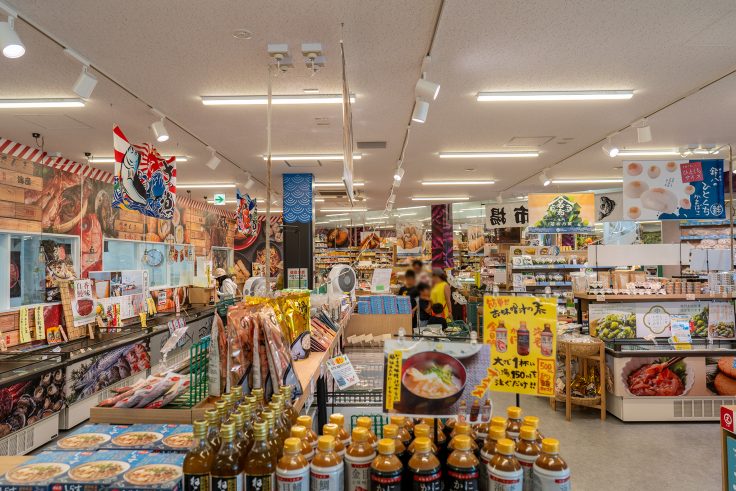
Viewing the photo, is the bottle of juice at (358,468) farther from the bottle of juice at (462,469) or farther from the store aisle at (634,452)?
the store aisle at (634,452)

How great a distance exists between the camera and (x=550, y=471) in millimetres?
1343

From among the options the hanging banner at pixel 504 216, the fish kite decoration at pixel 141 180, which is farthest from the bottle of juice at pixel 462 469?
the hanging banner at pixel 504 216

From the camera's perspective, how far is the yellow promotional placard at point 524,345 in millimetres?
2123

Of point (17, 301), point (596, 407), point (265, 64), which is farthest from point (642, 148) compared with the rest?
point (17, 301)

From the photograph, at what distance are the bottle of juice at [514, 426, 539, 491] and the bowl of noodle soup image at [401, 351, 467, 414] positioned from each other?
10.2 inches

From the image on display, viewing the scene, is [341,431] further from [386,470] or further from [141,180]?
[141,180]

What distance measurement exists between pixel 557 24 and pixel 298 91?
2.59 meters

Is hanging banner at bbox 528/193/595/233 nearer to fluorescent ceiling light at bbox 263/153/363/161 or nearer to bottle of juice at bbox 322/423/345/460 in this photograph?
fluorescent ceiling light at bbox 263/153/363/161

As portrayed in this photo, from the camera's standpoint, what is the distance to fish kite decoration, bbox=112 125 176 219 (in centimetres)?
470

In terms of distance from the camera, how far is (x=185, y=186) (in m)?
10.6

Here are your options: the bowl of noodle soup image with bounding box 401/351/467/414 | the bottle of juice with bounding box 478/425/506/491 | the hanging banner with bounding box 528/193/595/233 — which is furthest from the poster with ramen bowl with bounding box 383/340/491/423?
the hanging banner with bounding box 528/193/595/233

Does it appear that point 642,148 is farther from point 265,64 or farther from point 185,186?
point 185,186

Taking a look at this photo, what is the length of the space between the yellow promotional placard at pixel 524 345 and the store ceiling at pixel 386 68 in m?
2.25

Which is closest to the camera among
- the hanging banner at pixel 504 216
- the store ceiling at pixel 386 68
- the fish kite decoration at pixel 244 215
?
the store ceiling at pixel 386 68
